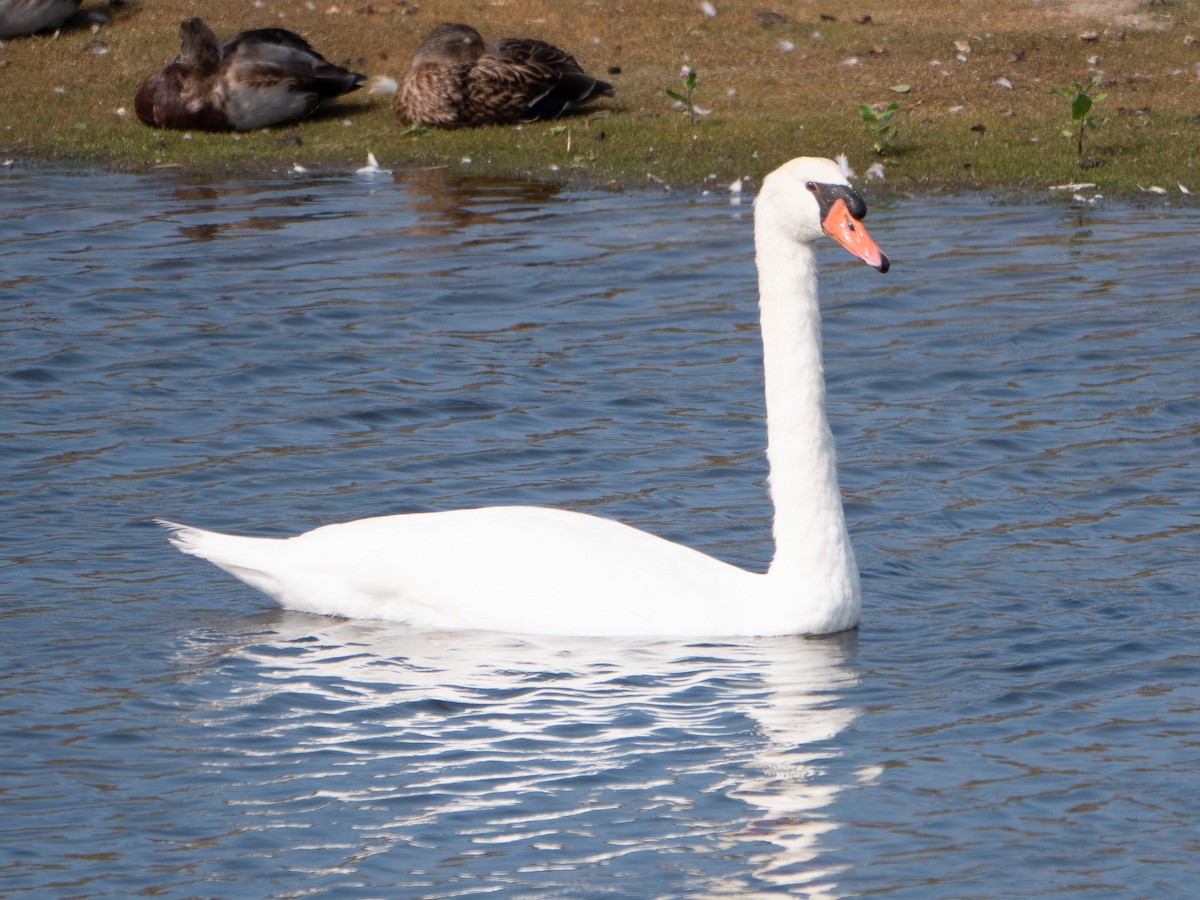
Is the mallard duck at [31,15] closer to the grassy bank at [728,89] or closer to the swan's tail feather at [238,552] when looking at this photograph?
the grassy bank at [728,89]

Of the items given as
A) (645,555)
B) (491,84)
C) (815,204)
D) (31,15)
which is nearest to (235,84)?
(491,84)

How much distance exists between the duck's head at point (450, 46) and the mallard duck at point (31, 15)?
14.3 feet

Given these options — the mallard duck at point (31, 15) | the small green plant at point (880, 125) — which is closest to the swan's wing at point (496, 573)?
the small green plant at point (880, 125)

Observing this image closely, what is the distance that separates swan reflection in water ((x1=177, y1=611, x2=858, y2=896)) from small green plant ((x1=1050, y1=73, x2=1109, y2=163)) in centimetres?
863

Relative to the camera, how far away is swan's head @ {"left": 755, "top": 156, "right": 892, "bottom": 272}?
6.58 meters

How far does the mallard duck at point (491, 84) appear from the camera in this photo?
54.9ft

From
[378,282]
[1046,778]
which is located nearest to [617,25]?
[378,282]

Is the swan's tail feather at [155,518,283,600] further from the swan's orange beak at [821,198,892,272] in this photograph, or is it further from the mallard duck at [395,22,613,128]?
the mallard duck at [395,22,613,128]

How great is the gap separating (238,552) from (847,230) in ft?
8.24

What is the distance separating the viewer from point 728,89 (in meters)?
17.3

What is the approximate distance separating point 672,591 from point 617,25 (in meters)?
13.1

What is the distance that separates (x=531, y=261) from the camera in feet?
43.4

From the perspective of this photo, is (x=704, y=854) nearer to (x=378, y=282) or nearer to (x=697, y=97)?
(x=378, y=282)

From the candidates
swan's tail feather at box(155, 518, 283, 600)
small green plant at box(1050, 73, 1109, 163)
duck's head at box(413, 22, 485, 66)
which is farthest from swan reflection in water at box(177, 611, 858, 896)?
duck's head at box(413, 22, 485, 66)
